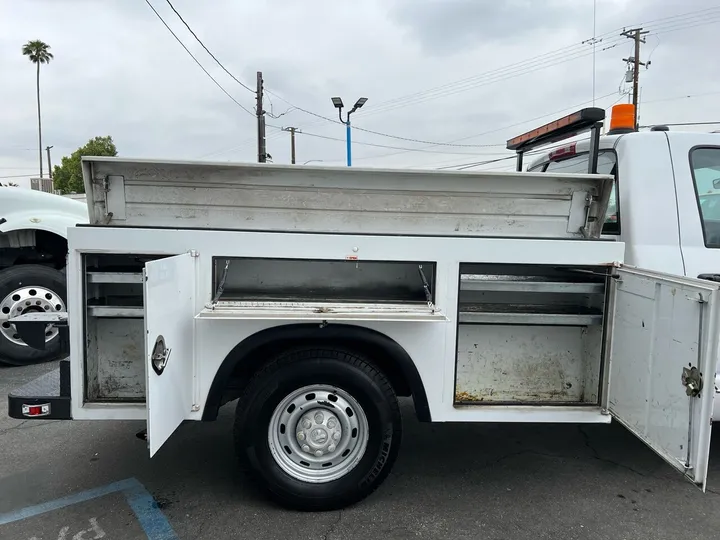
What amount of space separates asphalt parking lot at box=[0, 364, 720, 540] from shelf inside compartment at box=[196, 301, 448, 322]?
1.17m

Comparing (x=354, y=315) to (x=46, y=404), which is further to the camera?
(x=46, y=404)

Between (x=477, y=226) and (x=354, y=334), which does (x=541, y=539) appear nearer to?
(x=354, y=334)

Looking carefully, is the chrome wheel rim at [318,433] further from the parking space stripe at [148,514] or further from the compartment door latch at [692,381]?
the compartment door latch at [692,381]

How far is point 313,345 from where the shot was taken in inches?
113

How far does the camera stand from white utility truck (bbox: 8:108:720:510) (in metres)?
2.70

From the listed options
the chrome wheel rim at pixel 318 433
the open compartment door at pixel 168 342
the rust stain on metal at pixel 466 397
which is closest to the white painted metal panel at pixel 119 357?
the open compartment door at pixel 168 342

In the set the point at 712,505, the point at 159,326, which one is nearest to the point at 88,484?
the point at 159,326

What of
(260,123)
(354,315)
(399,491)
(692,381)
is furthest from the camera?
(260,123)

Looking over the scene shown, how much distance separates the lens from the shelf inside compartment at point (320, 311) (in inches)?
105

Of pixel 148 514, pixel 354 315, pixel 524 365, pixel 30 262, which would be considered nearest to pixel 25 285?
pixel 30 262

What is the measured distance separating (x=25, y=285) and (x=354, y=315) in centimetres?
470

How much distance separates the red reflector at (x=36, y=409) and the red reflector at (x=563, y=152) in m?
3.90

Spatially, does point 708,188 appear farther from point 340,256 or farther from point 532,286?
point 340,256

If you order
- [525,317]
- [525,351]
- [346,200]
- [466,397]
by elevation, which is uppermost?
[346,200]
